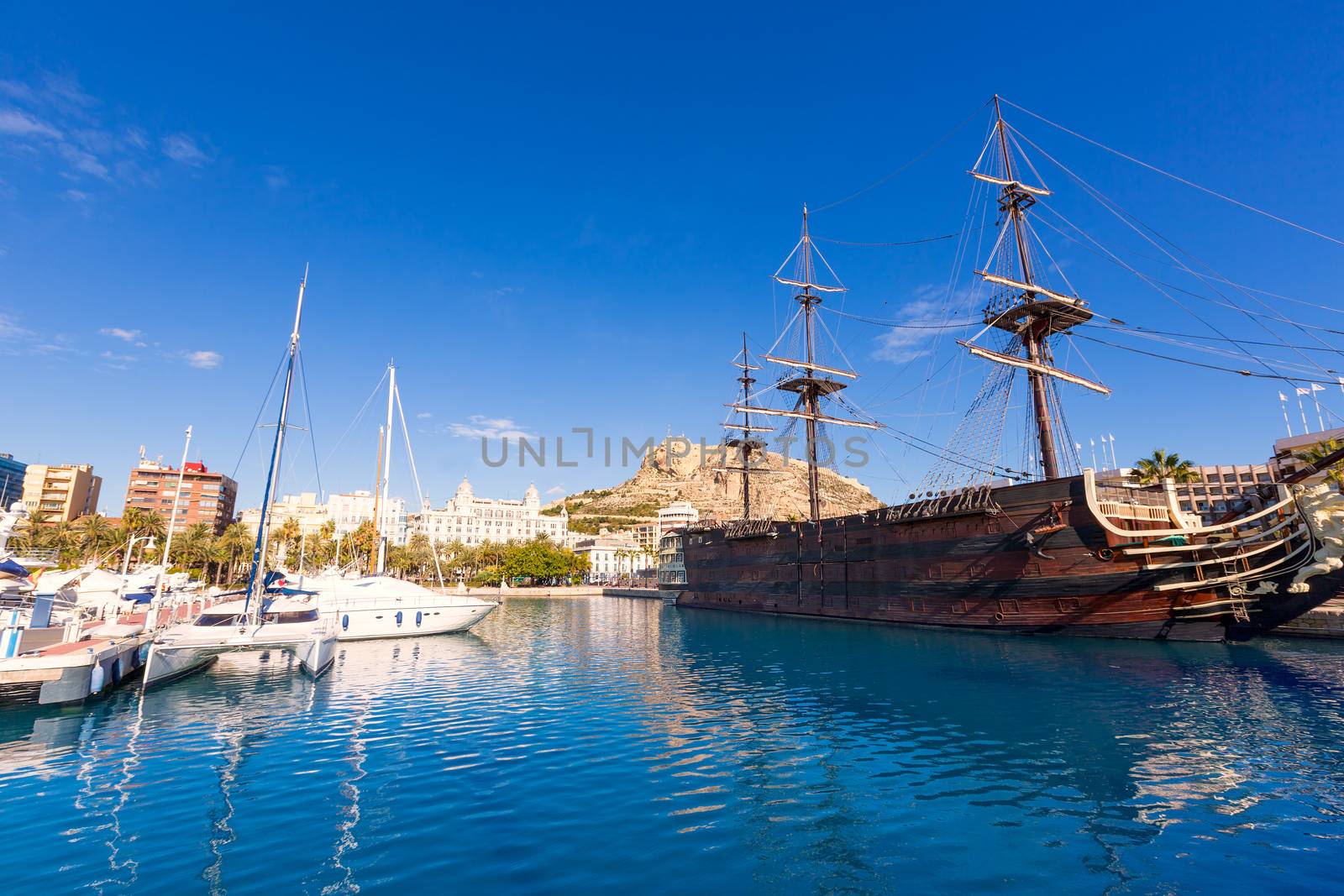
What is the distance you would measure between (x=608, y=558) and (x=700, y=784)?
12252 centimetres

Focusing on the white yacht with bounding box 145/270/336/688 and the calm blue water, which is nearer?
the calm blue water

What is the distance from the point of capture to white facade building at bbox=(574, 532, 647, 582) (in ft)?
407

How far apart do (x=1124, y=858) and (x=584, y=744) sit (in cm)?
950

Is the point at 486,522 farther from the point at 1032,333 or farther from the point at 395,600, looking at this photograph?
the point at 1032,333

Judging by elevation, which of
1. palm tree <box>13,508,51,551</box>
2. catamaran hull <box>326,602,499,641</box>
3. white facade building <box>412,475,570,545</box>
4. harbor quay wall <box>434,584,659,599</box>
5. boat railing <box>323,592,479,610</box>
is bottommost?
harbor quay wall <box>434,584,659,599</box>

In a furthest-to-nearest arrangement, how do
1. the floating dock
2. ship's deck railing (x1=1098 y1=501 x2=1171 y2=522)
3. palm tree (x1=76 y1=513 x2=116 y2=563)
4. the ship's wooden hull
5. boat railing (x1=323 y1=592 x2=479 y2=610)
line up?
palm tree (x1=76 y1=513 x2=116 y2=563) < boat railing (x1=323 y1=592 x2=479 y2=610) < ship's deck railing (x1=1098 y1=501 x2=1171 y2=522) < the ship's wooden hull < the floating dock

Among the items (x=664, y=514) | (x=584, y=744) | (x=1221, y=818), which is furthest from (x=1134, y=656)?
(x=664, y=514)

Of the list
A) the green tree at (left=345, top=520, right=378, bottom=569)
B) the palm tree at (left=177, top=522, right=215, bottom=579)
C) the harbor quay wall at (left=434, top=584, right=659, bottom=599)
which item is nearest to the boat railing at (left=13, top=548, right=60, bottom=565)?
the palm tree at (left=177, top=522, right=215, bottom=579)

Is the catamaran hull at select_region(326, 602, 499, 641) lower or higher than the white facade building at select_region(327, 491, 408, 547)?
lower

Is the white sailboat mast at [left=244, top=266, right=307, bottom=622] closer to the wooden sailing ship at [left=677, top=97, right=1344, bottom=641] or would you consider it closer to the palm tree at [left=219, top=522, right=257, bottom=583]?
the wooden sailing ship at [left=677, top=97, right=1344, bottom=641]

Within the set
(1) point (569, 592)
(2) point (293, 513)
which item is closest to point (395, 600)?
(1) point (569, 592)

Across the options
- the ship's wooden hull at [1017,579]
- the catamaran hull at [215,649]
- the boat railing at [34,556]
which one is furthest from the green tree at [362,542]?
the ship's wooden hull at [1017,579]

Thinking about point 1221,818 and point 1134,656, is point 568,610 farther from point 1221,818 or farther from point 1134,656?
point 1221,818

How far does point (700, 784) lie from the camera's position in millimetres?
10570
